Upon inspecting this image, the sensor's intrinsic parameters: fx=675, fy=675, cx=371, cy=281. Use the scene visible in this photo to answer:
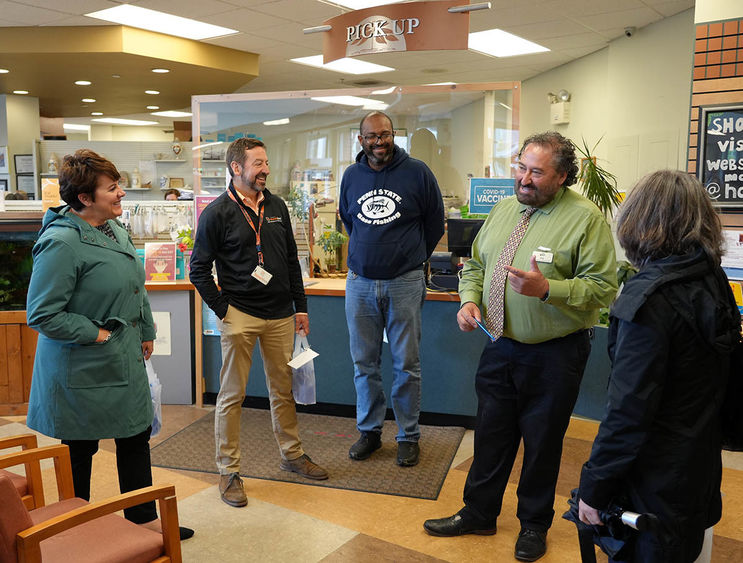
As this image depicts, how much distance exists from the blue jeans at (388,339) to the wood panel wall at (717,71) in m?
1.62

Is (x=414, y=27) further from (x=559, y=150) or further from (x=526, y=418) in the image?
(x=526, y=418)

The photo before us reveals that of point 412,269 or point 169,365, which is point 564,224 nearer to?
point 412,269

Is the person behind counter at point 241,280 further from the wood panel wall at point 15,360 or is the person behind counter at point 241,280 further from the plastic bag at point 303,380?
the wood panel wall at point 15,360

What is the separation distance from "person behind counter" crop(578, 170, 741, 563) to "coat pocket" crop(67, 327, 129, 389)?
1527 mm

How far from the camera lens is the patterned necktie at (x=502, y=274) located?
245cm

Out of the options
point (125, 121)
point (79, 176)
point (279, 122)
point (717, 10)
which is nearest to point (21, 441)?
point (79, 176)

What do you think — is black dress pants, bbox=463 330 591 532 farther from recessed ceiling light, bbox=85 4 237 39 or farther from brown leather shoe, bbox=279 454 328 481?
recessed ceiling light, bbox=85 4 237 39

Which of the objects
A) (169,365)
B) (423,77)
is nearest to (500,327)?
(169,365)

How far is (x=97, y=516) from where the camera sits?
164 centimetres

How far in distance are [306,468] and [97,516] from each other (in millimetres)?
1617

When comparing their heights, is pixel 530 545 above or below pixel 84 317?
below

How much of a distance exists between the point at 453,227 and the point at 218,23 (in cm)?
445

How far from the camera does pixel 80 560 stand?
1.68 m

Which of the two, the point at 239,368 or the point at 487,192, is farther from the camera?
the point at 487,192
